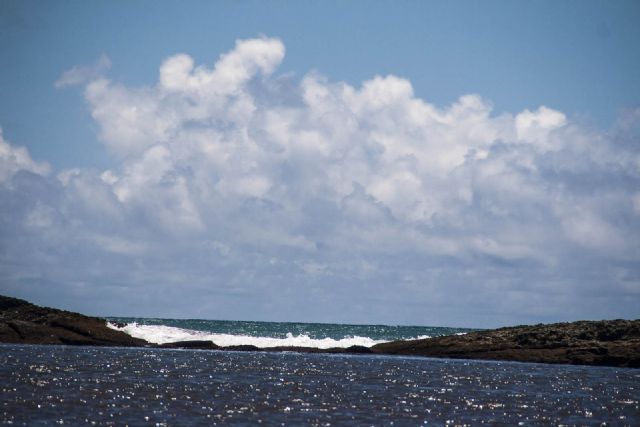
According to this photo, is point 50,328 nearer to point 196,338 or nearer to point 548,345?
point 196,338

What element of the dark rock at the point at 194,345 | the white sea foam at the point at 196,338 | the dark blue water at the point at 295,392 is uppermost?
the white sea foam at the point at 196,338

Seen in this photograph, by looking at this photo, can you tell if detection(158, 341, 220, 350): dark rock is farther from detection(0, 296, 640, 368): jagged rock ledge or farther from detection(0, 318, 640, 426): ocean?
detection(0, 318, 640, 426): ocean

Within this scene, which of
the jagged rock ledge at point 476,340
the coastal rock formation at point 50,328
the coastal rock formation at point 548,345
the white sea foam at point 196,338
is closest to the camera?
the coastal rock formation at point 548,345

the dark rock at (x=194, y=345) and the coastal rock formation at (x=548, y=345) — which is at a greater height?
the coastal rock formation at (x=548, y=345)

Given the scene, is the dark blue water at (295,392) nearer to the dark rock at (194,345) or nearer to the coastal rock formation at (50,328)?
the coastal rock formation at (50,328)

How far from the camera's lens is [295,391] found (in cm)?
4212

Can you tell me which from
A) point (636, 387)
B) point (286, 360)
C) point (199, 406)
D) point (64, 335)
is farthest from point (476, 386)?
point (64, 335)

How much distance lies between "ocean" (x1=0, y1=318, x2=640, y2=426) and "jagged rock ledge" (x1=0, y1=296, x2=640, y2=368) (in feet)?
11.3

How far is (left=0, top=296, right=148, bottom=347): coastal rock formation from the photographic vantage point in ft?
243

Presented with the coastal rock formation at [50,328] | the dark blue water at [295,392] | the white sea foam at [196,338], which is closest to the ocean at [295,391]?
the dark blue water at [295,392]

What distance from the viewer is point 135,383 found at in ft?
139

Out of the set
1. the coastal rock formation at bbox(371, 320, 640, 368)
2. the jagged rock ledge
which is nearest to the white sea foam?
the jagged rock ledge

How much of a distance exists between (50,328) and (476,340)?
38359mm

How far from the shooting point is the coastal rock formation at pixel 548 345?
6569cm
